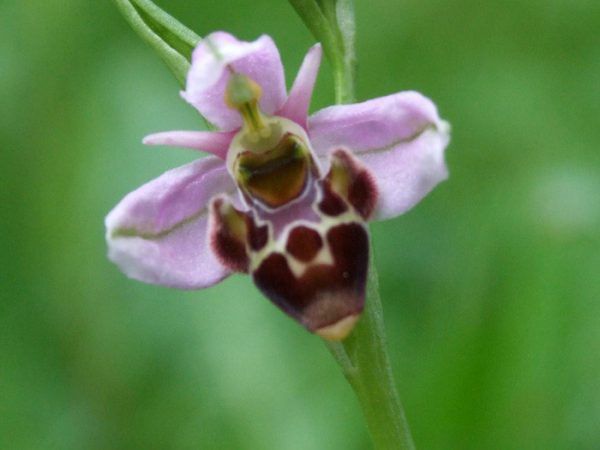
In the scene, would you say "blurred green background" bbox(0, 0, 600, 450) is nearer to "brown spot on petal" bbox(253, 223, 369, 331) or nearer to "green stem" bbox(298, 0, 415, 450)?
"green stem" bbox(298, 0, 415, 450)

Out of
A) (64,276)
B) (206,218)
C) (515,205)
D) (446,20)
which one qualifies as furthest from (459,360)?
(446,20)

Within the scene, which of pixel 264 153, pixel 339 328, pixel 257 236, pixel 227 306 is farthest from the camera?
pixel 227 306

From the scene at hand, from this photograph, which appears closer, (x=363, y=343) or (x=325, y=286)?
(x=325, y=286)

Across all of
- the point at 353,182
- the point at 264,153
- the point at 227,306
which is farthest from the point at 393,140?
the point at 227,306

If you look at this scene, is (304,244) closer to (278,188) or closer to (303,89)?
(278,188)

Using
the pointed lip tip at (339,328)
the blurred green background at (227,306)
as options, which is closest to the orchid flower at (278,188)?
the pointed lip tip at (339,328)

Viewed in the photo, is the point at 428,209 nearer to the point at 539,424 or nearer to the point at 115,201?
the point at 115,201

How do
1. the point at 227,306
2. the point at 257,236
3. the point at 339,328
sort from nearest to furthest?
the point at 339,328 < the point at 257,236 < the point at 227,306
